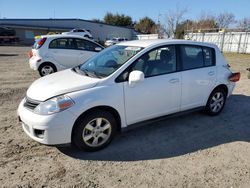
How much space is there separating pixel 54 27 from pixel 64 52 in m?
41.6

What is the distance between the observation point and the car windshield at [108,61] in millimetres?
3982

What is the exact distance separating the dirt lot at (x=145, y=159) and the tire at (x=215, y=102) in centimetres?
33

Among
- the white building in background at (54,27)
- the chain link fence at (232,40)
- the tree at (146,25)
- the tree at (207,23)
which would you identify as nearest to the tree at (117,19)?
the tree at (146,25)

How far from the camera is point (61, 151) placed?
3732 mm

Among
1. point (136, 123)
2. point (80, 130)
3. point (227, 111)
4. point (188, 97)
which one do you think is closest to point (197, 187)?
point (136, 123)

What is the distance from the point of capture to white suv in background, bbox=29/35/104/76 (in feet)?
29.0

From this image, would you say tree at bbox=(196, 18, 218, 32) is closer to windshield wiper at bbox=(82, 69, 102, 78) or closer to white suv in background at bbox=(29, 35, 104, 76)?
white suv in background at bbox=(29, 35, 104, 76)

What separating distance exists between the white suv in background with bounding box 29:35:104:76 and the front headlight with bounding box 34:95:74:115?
5897 mm

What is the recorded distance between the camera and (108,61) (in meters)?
4.34

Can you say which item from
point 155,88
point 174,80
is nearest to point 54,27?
point 174,80

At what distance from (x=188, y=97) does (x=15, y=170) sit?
3.15 metres

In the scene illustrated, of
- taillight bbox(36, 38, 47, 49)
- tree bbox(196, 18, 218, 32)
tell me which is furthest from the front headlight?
tree bbox(196, 18, 218, 32)

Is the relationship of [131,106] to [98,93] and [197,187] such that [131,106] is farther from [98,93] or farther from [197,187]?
[197,187]

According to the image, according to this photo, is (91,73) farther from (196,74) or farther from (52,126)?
(196,74)
